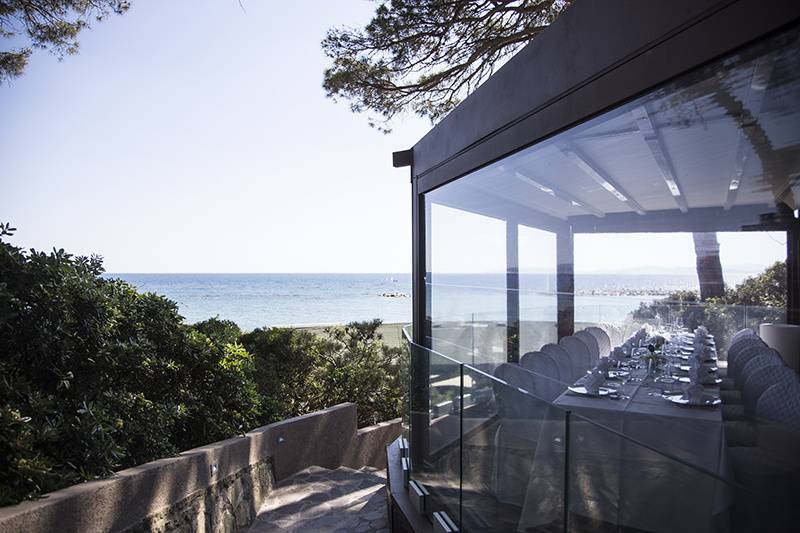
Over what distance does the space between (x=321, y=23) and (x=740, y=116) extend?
7962mm

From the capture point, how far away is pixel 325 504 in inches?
206

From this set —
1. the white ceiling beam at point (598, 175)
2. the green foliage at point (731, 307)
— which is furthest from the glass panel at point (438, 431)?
the white ceiling beam at point (598, 175)

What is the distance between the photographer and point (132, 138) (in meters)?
40.1

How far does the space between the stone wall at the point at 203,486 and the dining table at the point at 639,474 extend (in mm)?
2399

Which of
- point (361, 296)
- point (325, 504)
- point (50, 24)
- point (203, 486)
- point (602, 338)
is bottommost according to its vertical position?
point (325, 504)

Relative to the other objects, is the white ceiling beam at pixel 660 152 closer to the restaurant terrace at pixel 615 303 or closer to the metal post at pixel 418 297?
the restaurant terrace at pixel 615 303

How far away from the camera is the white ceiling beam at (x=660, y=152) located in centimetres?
241

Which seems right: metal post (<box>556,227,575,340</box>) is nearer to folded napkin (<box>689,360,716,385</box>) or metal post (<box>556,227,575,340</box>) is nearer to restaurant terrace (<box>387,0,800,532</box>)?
restaurant terrace (<box>387,0,800,532</box>)

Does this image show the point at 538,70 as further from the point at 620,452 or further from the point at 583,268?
the point at 620,452

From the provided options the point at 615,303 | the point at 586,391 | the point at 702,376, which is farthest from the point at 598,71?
the point at 586,391

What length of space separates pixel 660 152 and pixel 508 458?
1483mm

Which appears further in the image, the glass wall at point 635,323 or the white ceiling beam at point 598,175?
the white ceiling beam at point 598,175

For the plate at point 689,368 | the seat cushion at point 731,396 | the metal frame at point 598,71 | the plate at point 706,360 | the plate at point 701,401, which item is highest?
the metal frame at point 598,71

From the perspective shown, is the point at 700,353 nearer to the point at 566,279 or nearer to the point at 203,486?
the point at 566,279
